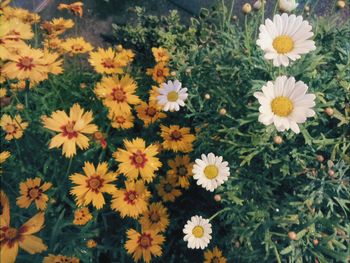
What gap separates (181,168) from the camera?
6.33 ft

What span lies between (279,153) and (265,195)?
204mm

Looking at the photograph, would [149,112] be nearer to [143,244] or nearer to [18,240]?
[143,244]

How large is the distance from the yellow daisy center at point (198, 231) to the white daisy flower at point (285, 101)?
60 cm

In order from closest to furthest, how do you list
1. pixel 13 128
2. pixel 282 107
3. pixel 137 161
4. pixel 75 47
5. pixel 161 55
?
pixel 282 107 < pixel 137 161 < pixel 13 128 < pixel 75 47 < pixel 161 55

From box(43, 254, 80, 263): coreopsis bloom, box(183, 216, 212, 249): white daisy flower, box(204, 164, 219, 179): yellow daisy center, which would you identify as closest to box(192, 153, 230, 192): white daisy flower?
box(204, 164, 219, 179): yellow daisy center

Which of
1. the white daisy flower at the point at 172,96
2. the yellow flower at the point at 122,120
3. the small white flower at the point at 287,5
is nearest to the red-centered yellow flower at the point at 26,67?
the yellow flower at the point at 122,120

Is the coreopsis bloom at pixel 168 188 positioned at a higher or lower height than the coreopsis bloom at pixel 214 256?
higher

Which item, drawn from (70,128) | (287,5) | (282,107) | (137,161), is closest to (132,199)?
(137,161)

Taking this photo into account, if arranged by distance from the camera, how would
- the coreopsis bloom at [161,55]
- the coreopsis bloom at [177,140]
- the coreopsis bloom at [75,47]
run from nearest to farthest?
the coreopsis bloom at [177,140] → the coreopsis bloom at [75,47] → the coreopsis bloom at [161,55]

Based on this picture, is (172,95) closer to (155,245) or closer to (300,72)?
(300,72)

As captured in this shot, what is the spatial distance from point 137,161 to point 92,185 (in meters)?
0.21

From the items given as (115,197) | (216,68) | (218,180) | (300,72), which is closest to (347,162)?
(300,72)

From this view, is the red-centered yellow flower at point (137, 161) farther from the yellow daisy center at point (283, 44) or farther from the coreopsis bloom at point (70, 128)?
the yellow daisy center at point (283, 44)

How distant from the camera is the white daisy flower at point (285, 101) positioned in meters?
1.37
